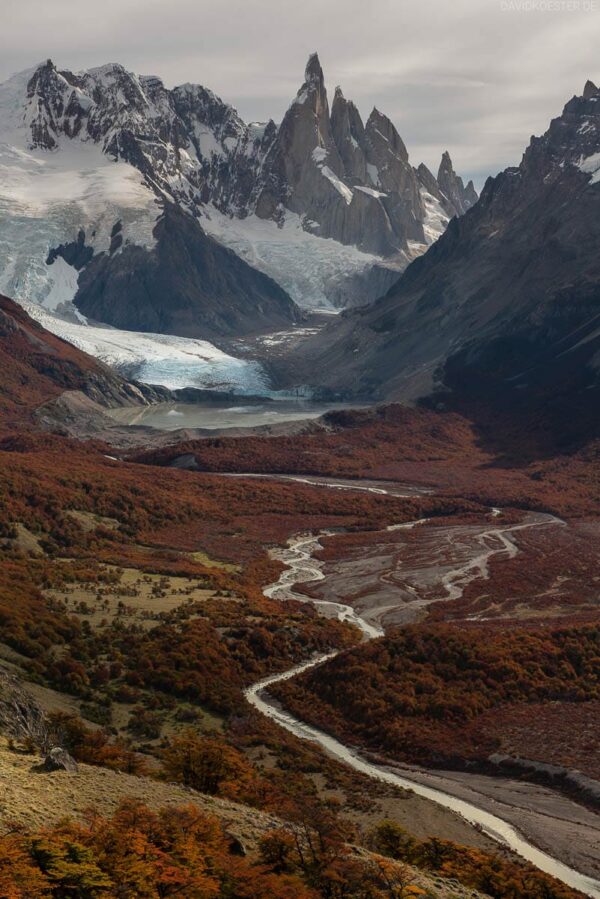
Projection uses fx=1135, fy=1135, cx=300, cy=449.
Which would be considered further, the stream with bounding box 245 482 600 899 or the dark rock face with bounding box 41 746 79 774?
the stream with bounding box 245 482 600 899

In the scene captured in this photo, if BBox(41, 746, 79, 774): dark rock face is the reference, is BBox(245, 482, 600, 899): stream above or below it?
below

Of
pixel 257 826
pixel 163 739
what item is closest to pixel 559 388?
pixel 163 739

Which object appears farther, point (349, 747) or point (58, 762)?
point (349, 747)

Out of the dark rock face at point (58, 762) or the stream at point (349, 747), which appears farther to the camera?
the stream at point (349, 747)

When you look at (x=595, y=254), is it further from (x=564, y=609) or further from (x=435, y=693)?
(x=435, y=693)

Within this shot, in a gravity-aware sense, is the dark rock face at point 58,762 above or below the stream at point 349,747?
above
